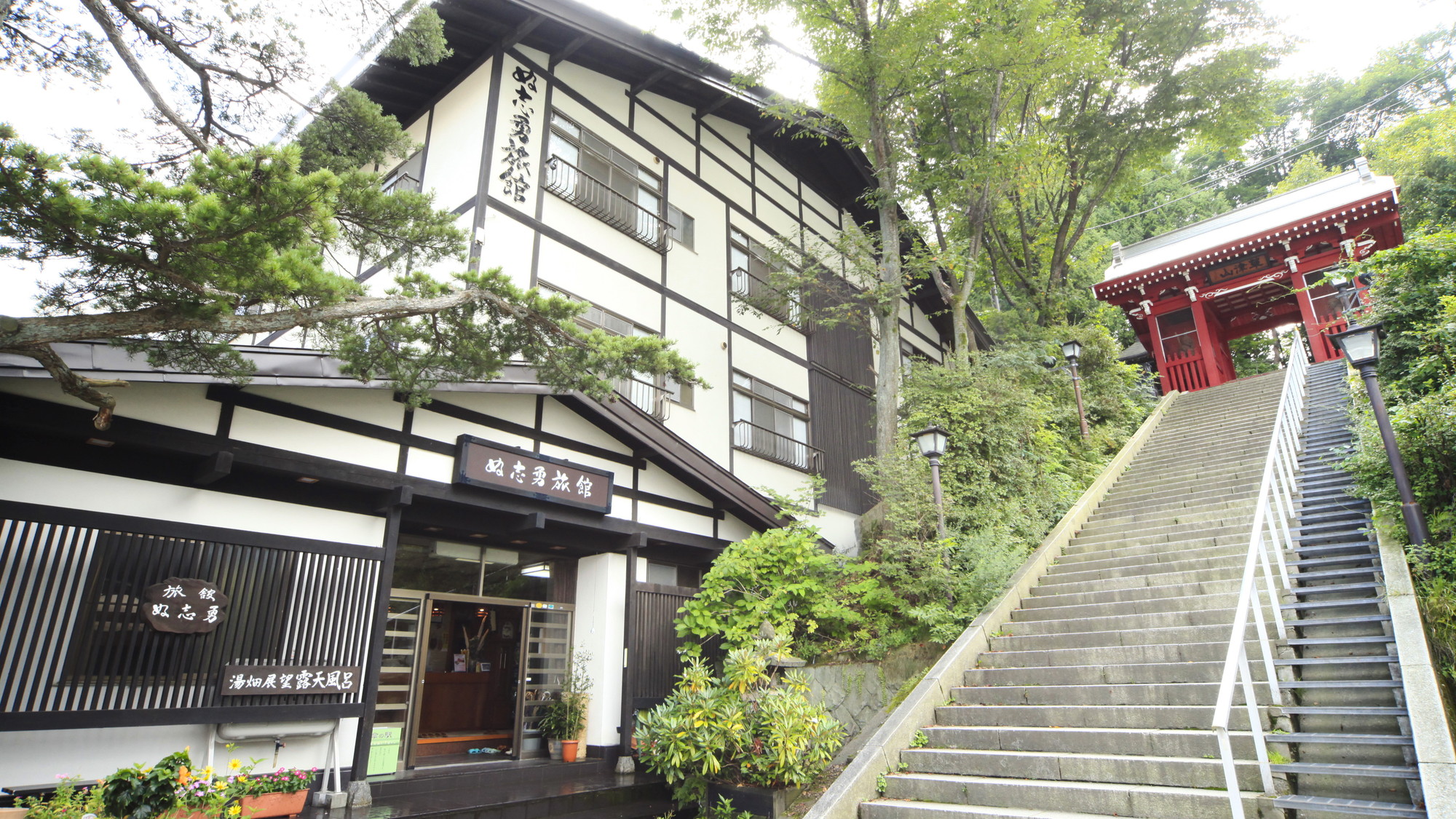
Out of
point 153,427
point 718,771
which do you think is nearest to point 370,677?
point 153,427

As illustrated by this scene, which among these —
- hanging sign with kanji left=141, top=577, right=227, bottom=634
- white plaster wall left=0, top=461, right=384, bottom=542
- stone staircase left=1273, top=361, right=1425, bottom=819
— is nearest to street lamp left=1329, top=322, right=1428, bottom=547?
stone staircase left=1273, top=361, right=1425, bottom=819

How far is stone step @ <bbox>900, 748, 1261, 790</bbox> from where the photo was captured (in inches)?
182

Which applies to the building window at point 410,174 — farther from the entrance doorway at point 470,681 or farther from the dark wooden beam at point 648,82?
the entrance doorway at point 470,681

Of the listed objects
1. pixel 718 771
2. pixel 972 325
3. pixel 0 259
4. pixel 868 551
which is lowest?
pixel 718 771

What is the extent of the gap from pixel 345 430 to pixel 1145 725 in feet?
24.8

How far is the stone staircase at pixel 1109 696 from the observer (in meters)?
4.82

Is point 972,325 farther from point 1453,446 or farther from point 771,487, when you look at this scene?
point 1453,446

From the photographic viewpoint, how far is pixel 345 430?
7.30 m

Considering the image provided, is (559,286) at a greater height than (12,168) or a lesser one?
greater

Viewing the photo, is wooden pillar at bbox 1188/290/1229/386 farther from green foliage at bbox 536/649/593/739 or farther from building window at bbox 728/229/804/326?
green foliage at bbox 536/649/593/739

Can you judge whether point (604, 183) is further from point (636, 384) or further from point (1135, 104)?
point (1135, 104)

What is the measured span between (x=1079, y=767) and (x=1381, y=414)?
4.97 meters

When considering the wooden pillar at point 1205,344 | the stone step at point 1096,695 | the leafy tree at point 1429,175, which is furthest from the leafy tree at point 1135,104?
the stone step at point 1096,695

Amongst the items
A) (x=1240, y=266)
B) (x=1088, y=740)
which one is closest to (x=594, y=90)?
(x=1088, y=740)
